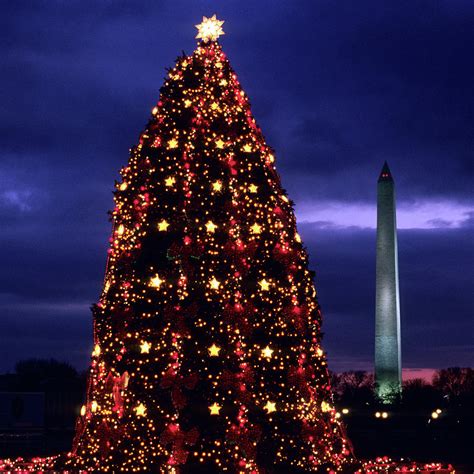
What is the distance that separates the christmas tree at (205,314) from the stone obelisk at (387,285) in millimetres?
20524

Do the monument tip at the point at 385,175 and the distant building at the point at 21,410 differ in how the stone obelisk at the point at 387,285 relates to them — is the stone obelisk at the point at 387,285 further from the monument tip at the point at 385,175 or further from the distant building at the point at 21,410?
the distant building at the point at 21,410

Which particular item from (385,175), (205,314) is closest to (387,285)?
(385,175)

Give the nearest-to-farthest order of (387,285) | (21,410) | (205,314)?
(205,314) < (387,285) < (21,410)

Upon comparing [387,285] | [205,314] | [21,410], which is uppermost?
[387,285]

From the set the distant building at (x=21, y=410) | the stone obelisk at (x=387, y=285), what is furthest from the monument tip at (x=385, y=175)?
the distant building at (x=21, y=410)

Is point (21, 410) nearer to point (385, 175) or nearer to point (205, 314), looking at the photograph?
point (385, 175)

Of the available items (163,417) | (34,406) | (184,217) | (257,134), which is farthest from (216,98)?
(34,406)

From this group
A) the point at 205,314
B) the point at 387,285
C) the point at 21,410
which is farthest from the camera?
the point at 21,410

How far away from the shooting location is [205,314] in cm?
1455

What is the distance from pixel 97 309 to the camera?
1504cm

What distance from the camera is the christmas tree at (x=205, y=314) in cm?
1433

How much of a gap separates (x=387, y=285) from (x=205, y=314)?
22740 millimetres

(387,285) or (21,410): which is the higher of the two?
(387,285)

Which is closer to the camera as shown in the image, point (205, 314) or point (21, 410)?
point (205, 314)
